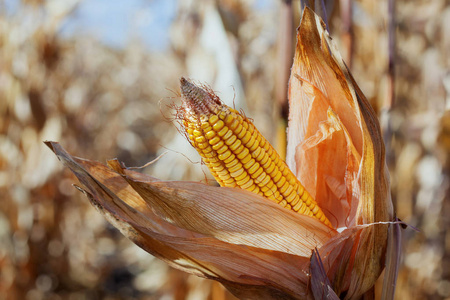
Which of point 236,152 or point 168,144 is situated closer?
point 236,152

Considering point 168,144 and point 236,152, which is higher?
point 168,144

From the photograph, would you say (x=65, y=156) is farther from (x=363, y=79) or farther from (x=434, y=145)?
(x=363, y=79)

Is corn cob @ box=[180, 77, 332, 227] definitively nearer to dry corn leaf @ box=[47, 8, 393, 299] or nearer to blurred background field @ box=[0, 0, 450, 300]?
dry corn leaf @ box=[47, 8, 393, 299]

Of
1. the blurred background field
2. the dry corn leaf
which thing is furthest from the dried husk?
the blurred background field

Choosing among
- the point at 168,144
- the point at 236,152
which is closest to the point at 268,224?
the point at 236,152

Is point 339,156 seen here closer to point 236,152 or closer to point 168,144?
point 236,152

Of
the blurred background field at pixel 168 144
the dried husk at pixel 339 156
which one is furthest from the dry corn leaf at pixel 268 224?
the blurred background field at pixel 168 144

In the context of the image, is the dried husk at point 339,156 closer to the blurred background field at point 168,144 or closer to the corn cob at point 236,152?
the corn cob at point 236,152
